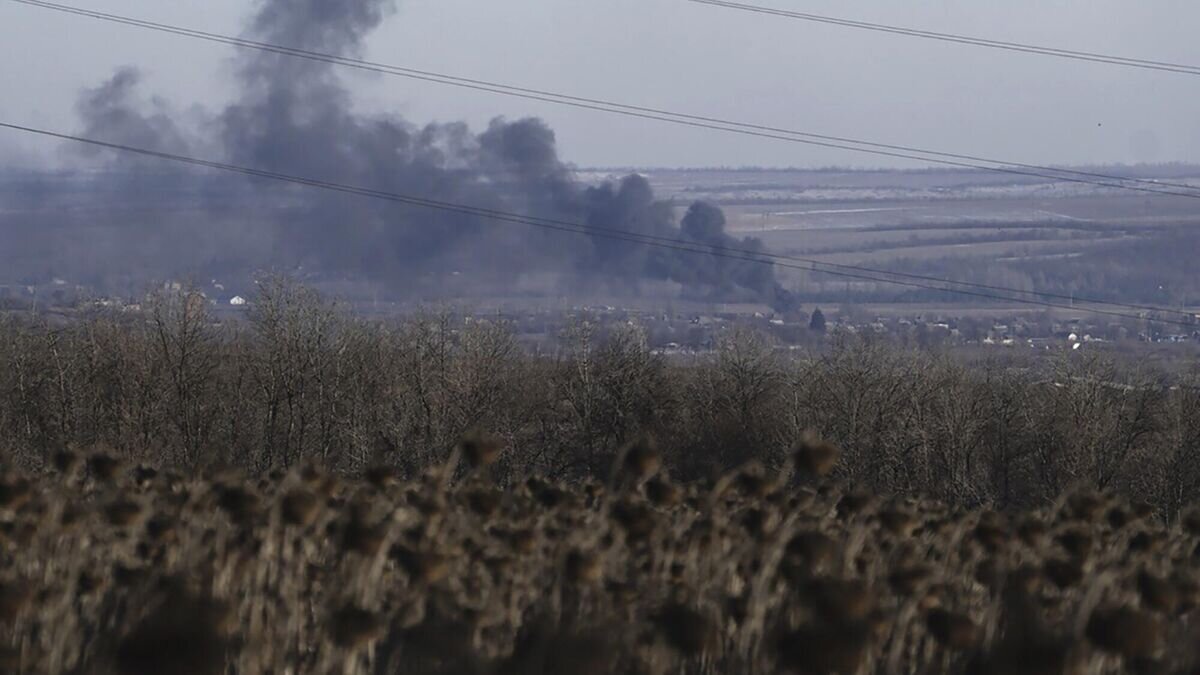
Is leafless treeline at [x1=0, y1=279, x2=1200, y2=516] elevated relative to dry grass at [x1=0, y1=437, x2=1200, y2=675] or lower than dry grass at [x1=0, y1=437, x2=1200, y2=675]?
lower

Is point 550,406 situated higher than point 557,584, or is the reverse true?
point 557,584

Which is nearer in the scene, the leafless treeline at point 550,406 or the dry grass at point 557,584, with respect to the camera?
the dry grass at point 557,584

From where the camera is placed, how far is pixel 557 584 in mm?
5426

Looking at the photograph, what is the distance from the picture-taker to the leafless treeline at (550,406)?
254 ft

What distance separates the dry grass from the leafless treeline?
218ft

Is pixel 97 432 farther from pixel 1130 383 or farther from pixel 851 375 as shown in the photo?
pixel 1130 383

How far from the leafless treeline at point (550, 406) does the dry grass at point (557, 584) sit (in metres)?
66.5

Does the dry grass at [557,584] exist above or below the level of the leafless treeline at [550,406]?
above

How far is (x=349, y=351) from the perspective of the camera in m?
90.1

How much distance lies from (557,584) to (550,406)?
78.4m

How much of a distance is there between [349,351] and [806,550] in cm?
8596

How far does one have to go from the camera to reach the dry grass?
427 centimetres

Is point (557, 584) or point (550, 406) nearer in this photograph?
point (557, 584)

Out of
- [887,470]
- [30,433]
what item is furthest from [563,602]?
[887,470]
